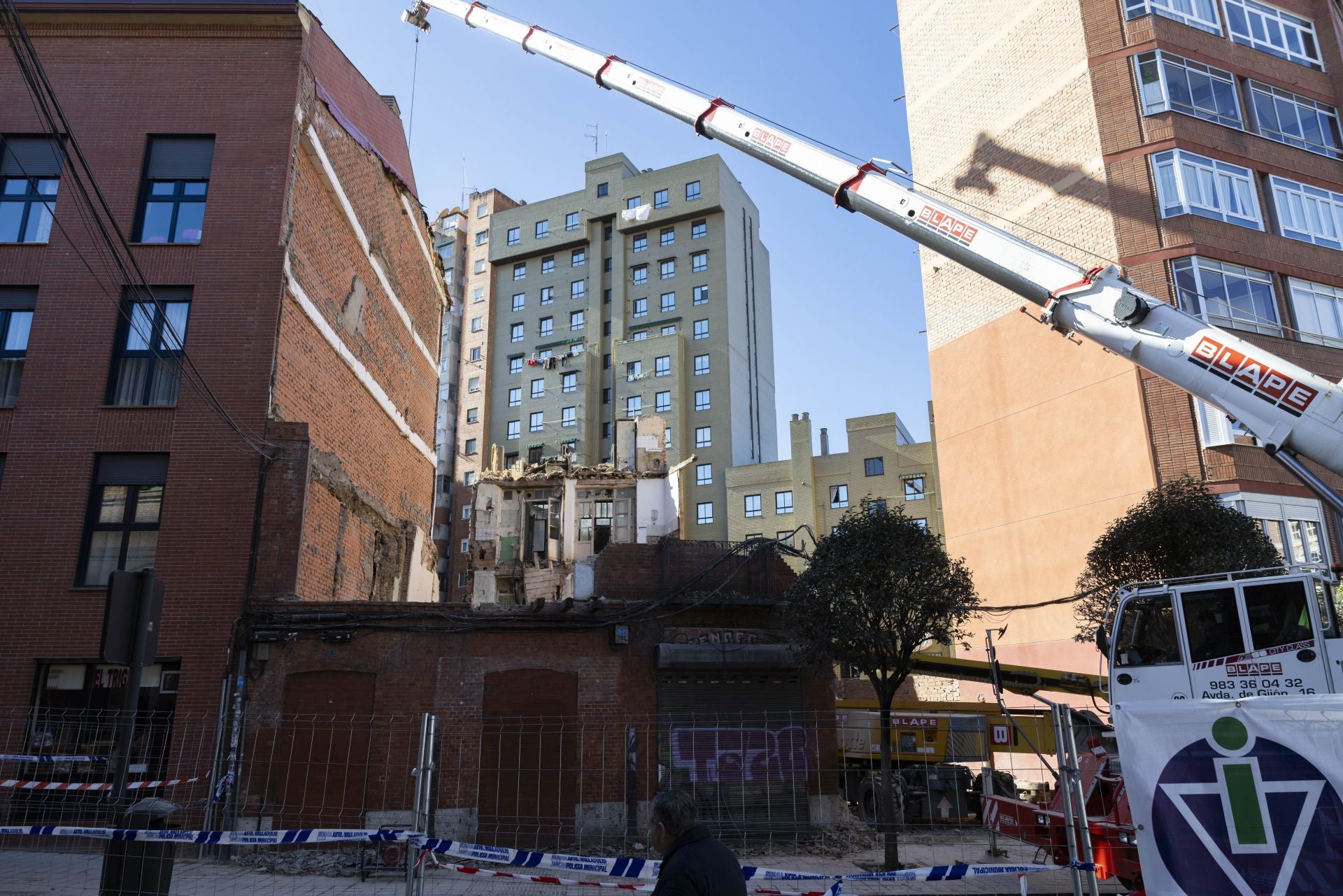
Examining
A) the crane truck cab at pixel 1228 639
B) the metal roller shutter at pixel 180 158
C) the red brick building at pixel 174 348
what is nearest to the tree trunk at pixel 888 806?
the crane truck cab at pixel 1228 639

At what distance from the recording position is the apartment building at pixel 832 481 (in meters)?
52.8

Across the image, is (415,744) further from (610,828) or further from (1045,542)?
(1045,542)

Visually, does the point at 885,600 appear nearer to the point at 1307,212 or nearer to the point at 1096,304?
the point at 1096,304

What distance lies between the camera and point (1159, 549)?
16.2 m

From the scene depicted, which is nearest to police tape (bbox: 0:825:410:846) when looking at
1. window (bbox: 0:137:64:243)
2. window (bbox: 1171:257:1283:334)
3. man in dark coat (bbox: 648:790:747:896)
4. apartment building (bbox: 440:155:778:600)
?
man in dark coat (bbox: 648:790:747:896)

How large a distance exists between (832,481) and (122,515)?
1676 inches

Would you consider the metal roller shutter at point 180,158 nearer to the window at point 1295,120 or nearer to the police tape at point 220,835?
the police tape at point 220,835

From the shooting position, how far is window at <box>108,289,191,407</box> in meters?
17.6

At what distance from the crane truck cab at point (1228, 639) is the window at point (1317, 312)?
57.4 ft

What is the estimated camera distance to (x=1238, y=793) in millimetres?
5535

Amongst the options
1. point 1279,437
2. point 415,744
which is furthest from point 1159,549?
point 415,744

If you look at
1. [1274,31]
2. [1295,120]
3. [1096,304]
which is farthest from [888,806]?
A: [1274,31]

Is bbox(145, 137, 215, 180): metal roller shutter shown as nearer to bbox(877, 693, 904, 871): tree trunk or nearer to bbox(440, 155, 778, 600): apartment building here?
bbox(877, 693, 904, 871): tree trunk

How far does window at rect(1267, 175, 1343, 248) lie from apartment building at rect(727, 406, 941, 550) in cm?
2706
